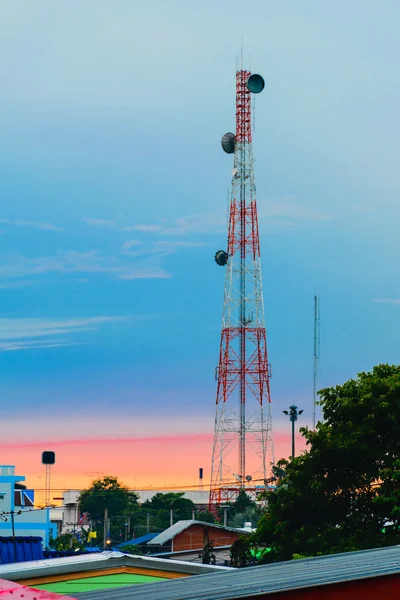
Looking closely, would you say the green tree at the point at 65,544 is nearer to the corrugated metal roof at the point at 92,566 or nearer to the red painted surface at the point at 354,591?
the corrugated metal roof at the point at 92,566

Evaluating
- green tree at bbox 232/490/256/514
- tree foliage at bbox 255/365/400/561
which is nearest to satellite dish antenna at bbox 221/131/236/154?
green tree at bbox 232/490/256/514

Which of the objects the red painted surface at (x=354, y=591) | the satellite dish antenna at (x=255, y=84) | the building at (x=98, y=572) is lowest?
the building at (x=98, y=572)

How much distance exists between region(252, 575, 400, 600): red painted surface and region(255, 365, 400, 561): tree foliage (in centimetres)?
1963

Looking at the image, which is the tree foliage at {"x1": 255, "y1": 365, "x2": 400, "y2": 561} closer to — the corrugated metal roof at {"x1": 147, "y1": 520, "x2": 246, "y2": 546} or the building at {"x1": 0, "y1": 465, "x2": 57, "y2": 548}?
the corrugated metal roof at {"x1": 147, "y1": 520, "x2": 246, "y2": 546}

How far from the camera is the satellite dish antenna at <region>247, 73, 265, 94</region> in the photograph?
7106cm

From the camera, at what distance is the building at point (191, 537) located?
61.9 m

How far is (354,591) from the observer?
10320 mm

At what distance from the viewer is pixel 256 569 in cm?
1291

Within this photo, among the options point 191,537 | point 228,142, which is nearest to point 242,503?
point 191,537

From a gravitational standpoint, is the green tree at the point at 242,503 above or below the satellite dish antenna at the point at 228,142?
below

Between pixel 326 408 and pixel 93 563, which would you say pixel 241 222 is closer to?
pixel 326 408

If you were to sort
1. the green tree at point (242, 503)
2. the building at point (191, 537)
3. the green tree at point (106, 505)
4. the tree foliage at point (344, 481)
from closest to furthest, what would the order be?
the tree foliage at point (344, 481) < the building at point (191, 537) < the green tree at point (242, 503) < the green tree at point (106, 505)

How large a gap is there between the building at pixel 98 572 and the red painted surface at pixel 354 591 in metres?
9.82

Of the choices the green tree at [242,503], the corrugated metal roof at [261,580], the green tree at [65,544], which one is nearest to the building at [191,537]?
the green tree at [65,544]
